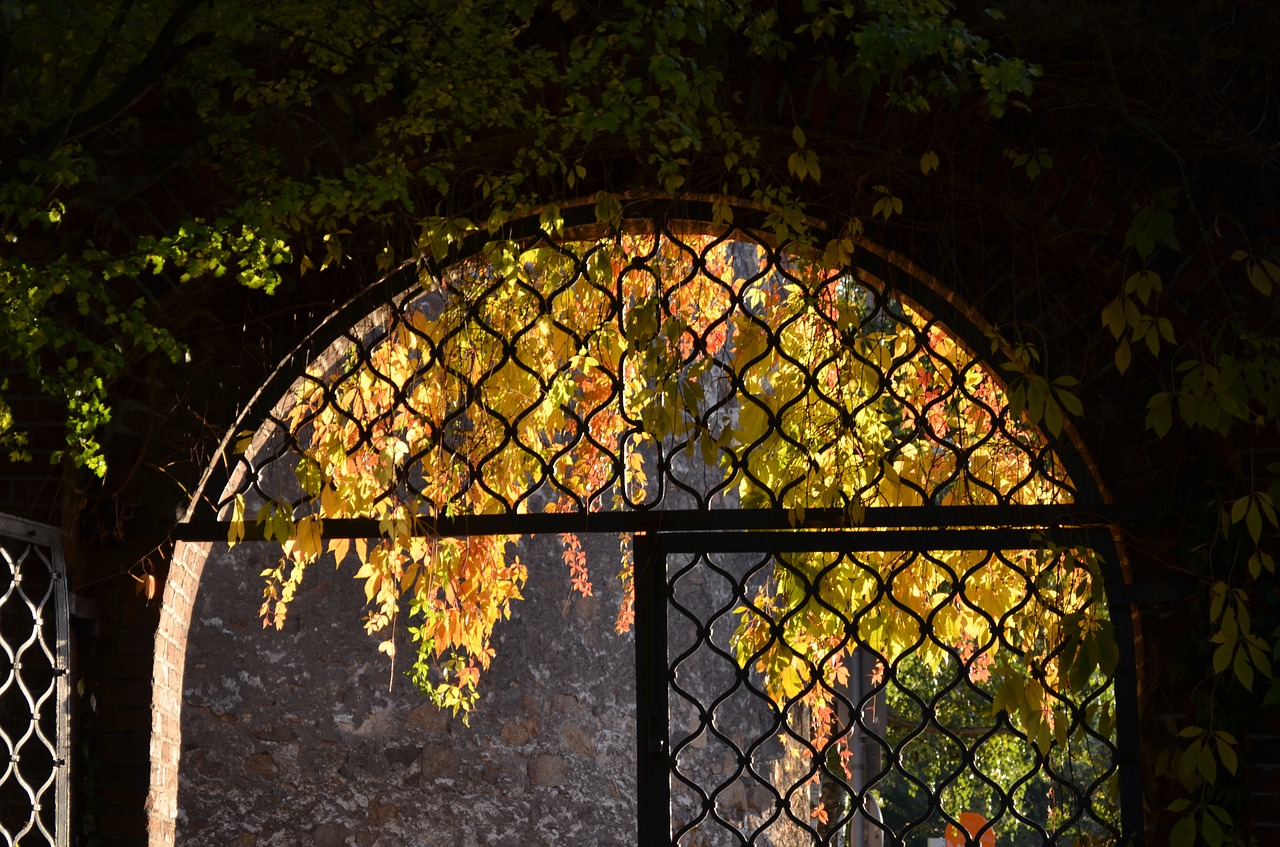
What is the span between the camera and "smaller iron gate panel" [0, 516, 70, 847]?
3.36m

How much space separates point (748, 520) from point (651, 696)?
0.51m

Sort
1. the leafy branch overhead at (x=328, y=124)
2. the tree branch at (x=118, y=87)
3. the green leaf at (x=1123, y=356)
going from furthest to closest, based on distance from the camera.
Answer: the green leaf at (x=1123, y=356) < the leafy branch overhead at (x=328, y=124) < the tree branch at (x=118, y=87)

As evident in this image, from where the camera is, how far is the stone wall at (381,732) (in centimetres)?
657

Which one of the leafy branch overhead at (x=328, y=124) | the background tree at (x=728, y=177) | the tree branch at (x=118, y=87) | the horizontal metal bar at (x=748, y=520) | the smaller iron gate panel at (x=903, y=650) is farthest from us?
the horizontal metal bar at (x=748, y=520)

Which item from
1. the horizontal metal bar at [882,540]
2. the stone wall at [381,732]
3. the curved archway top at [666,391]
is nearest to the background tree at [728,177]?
the curved archway top at [666,391]

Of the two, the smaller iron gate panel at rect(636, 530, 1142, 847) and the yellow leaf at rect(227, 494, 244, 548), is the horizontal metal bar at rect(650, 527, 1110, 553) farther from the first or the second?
the yellow leaf at rect(227, 494, 244, 548)

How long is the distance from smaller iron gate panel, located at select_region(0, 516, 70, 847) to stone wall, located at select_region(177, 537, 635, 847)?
3145mm

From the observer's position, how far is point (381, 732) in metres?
6.67

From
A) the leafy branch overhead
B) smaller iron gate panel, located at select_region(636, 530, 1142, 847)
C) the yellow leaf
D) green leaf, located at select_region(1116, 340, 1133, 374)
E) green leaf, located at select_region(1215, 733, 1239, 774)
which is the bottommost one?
green leaf, located at select_region(1215, 733, 1239, 774)

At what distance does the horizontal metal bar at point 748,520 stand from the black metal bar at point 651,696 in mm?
96

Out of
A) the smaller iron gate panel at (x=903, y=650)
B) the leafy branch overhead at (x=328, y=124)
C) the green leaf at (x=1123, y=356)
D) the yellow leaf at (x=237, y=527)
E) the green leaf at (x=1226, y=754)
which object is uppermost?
the leafy branch overhead at (x=328, y=124)

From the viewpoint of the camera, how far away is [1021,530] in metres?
3.46

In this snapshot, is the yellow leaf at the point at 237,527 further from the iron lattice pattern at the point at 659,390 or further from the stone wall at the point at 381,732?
the stone wall at the point at 381,732

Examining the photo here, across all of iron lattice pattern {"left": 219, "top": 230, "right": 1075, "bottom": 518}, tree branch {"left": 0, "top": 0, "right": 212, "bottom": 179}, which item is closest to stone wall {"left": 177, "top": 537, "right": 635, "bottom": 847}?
iron lattice pattern {"left": 219, "top": 230, "right": 1075, "bottom": 518}
